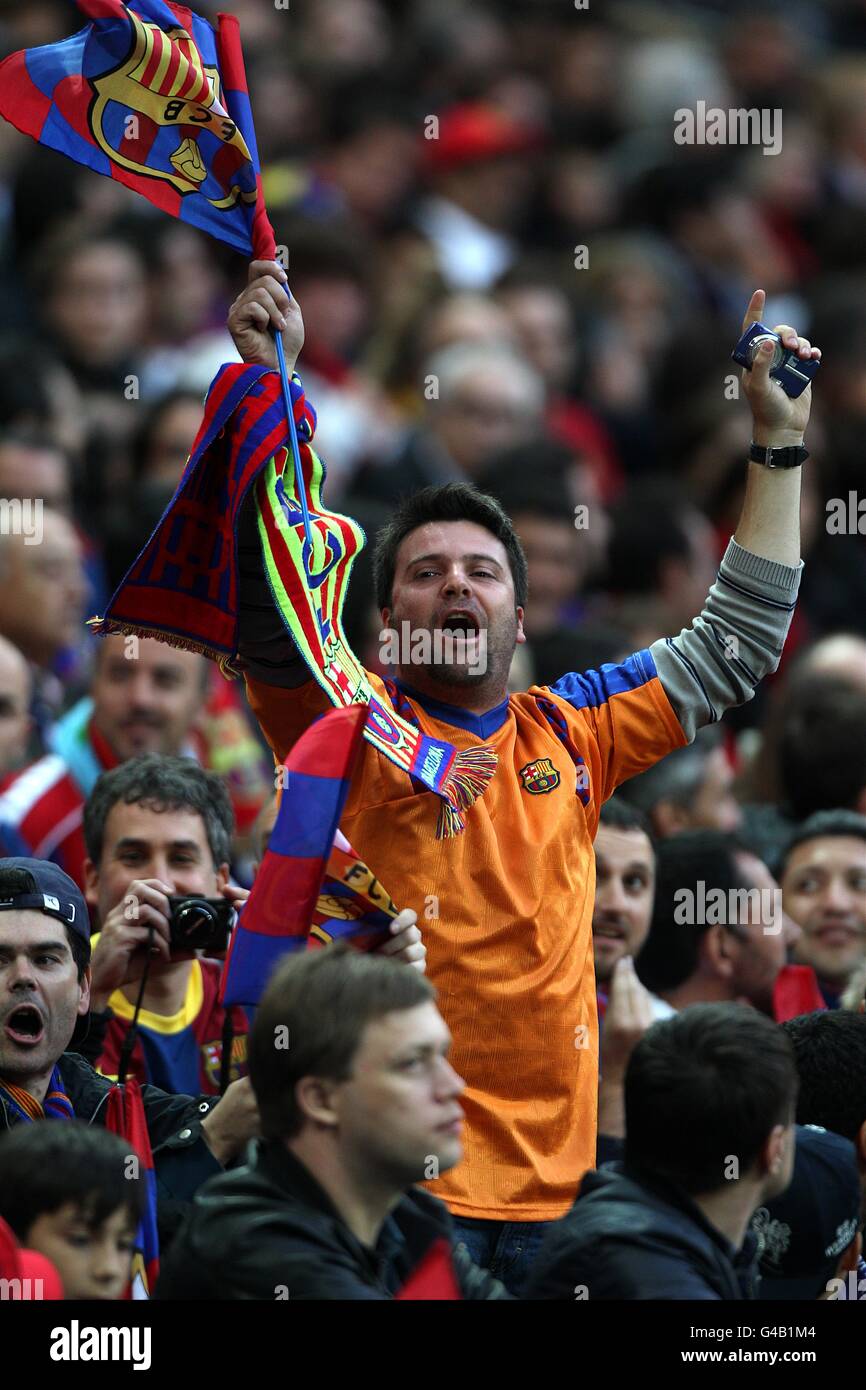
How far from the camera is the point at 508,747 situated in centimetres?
495

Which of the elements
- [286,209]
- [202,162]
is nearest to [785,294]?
[286,209]

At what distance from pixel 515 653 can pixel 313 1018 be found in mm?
3253

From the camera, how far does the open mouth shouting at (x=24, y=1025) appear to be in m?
4.73

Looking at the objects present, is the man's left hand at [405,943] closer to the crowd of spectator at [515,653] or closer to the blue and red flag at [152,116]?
the crowd of spectator at [515,653]

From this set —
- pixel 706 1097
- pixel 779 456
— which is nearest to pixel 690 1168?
pixel 706 1097

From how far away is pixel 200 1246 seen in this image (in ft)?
12.7

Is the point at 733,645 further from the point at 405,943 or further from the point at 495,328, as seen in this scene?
the point at 495,328

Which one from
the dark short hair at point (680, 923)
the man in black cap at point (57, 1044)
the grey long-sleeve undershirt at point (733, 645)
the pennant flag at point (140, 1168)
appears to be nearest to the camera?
the pennant flag at point (140, 1168)

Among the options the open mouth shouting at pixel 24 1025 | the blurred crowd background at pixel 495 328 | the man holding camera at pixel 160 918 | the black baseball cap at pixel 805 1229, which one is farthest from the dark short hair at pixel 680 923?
the open mouth shouting at pixel 24 1025

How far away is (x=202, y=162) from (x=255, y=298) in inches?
16.3

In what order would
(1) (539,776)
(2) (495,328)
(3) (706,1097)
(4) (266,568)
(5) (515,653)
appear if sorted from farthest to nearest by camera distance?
(2) (495,328), (5) (515,653), (1) (539,776), (4) (266,568), (3) (706,1097)

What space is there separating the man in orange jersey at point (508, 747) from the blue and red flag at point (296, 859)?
0.40 m

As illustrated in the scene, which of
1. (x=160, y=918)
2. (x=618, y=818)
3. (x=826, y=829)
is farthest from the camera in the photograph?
(x=826, y=829)
